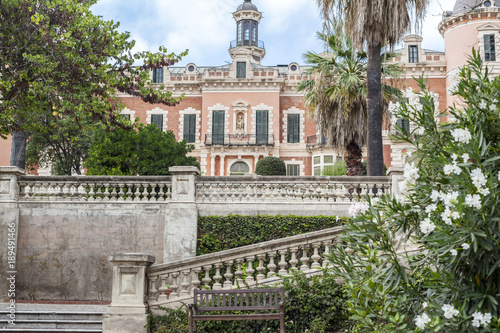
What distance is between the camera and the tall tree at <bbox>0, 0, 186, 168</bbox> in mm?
12781

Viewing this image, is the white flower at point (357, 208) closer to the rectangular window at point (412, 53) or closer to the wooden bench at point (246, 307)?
the wooden bench at point (246, 307)

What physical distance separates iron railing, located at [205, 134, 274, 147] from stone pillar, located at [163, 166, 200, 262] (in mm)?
21526

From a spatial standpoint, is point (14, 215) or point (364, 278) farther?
point (14, 215)

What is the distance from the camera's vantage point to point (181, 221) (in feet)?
39.3

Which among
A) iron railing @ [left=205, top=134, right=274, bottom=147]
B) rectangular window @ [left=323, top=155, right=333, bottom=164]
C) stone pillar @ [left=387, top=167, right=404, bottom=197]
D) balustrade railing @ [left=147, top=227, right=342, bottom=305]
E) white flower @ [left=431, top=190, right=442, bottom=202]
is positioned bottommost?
balustrade railing @ [left=147, top=227, right=342, bottom=305]

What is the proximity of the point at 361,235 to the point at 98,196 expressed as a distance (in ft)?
29.4

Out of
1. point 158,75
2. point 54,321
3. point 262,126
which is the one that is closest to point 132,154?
point 54,321

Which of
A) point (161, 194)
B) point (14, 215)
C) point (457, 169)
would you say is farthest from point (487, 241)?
point (14, 215)

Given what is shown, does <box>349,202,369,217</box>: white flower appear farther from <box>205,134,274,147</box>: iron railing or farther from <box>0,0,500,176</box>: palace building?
<box>205,134,274,147</box>: iron railing

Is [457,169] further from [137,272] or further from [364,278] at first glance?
[137,272]

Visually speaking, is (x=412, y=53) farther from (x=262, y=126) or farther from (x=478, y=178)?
(x=478, y=178)

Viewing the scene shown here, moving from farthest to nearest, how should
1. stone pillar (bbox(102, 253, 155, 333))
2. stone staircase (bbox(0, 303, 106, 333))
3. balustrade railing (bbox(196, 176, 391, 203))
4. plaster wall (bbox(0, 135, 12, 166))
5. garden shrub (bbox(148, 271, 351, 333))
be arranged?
1. plaster wall (bbox(0, 135, 12, 166))
2. balustrade railing (bbox(196, 176, 391, 203))
3. stone staircase (bbox(0, 303, 106, 333))
4. stone pillar (bbox(102, 253, 155, 333))
5. garden shrub (bbox(148, 271, 351, 333))

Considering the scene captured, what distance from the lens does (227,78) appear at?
3397cm

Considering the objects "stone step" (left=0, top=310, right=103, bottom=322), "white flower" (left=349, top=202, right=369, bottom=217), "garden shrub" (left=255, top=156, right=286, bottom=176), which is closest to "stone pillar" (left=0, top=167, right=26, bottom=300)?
"stone step" (left=0, top=310, right=103, bottom=322)
